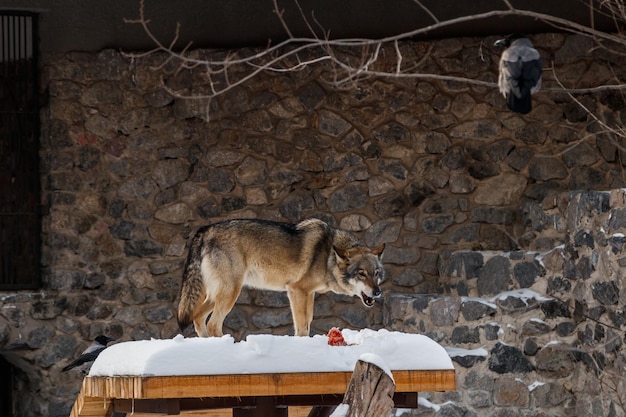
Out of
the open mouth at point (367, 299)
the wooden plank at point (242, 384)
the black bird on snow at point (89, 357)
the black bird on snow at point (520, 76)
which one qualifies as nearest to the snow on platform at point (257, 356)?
the wooden plank at point (242, 384)

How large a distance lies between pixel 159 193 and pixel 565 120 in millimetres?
3633

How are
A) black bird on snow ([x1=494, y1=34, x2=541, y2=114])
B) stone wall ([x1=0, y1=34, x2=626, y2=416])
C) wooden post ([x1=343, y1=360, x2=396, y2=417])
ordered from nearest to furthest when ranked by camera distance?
wooden post ([x1=343, y1=360, x2=396, y2=417]), black bird on snow ([x1=494, y1=34, x2=541, y2=114]), stone wall ([x1=0, y1=34, x2=626, y2=416])

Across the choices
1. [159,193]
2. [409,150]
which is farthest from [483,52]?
[159,193]

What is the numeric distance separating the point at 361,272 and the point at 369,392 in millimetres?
3750

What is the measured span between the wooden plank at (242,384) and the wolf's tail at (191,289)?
296 centimetres

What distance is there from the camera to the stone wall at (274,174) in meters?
10.5

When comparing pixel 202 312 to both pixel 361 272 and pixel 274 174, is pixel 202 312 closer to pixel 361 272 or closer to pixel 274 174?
pixel 361 272

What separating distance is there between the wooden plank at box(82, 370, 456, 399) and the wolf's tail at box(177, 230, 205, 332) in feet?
9.72

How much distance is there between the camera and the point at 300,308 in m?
7.81

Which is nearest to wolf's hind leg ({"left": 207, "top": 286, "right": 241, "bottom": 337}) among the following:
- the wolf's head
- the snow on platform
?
the wolf's head

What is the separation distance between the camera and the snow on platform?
442 centimetres

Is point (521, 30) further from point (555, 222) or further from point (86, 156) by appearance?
point (86, 156)

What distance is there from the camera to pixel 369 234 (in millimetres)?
10711

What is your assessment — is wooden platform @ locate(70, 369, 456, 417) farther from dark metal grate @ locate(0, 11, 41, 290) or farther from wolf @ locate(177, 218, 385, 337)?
dark metal grate @ locate(0, 11, 41, 290)
